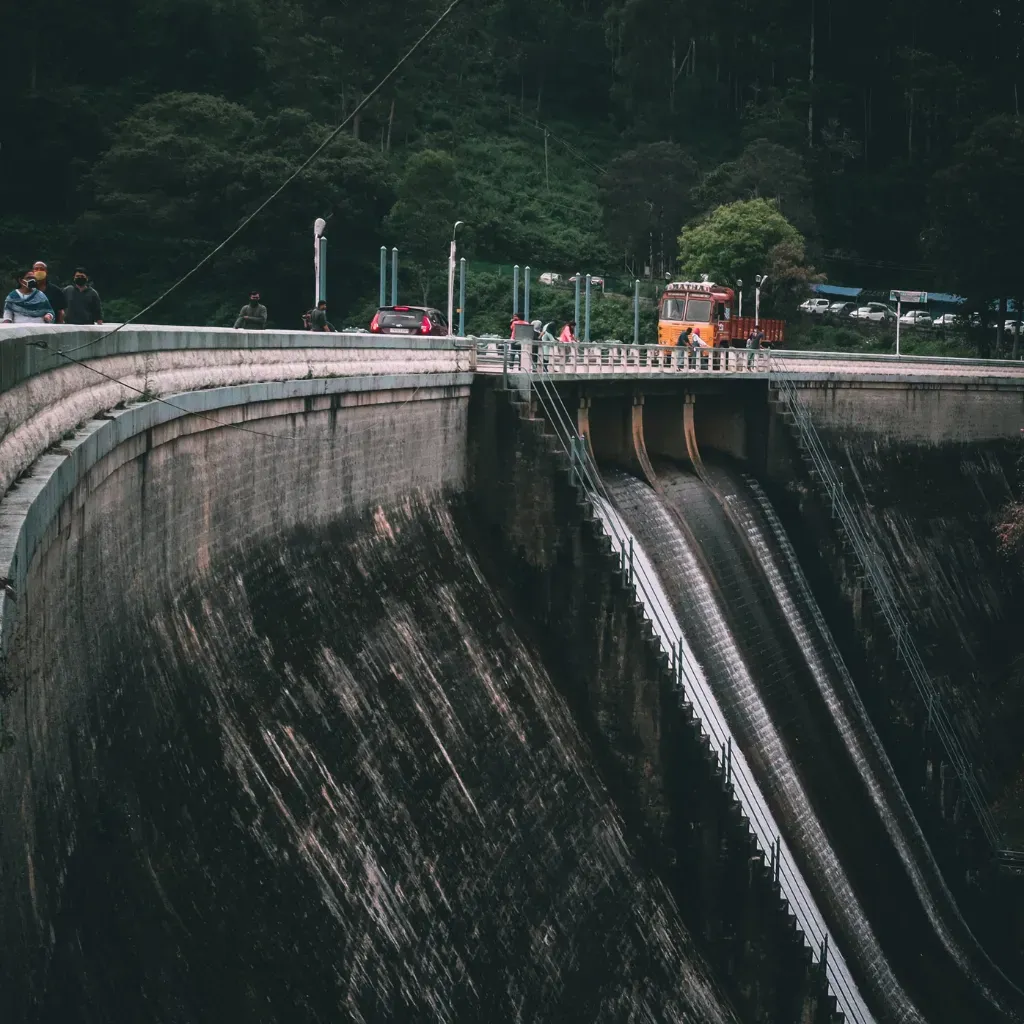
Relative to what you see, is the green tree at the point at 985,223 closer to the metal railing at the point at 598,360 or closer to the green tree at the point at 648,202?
the green tree at the point at 648,202

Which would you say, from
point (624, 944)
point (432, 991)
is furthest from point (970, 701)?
point (432, 991)

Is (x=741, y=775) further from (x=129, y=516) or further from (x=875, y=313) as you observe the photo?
(x=875, y=313)

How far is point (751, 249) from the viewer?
77.4 metres

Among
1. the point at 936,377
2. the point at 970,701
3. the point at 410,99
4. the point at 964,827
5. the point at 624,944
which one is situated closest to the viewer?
the point at 624,944

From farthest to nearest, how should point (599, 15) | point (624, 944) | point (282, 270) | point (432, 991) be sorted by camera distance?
1. point (599, 15)
2. point (282, 270)
3. point (624, 944)
4. point (432, 991)

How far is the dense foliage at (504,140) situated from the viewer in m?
65.3

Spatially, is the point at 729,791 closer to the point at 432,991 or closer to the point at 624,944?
the point at 624,944

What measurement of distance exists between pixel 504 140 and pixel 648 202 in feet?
47.4

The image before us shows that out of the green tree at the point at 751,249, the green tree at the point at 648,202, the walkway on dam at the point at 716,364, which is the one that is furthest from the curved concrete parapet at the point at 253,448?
the green tree at the point at 648,202

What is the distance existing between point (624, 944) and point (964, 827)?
15.1m

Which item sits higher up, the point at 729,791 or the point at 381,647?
the point at 381,647

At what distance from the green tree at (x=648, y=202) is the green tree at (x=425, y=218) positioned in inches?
549

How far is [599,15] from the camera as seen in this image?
377ft

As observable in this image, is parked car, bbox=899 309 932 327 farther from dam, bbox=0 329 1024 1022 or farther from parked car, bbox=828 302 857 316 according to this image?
dam, bbox=0 329 1024 1022
